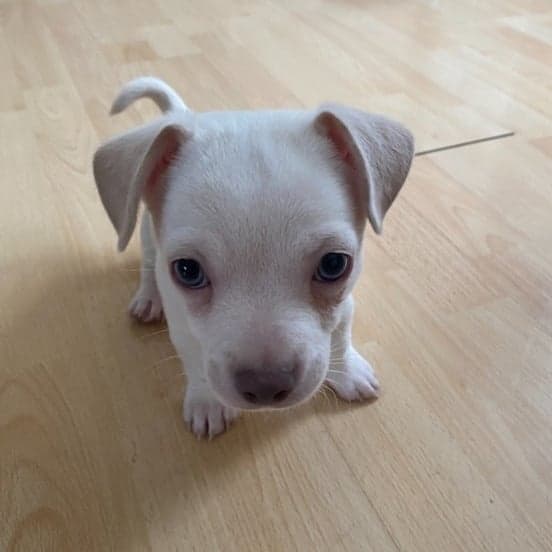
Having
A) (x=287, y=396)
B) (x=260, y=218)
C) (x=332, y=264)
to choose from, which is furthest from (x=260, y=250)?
(x=287, y=396)

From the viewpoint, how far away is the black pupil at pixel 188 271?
129cm

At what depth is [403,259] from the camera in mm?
2133

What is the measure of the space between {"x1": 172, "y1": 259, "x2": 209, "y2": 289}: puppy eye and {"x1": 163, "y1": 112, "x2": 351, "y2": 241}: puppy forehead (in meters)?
0.07

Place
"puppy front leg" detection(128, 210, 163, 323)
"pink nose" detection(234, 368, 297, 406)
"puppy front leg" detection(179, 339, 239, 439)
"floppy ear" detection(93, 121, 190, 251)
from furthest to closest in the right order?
"puppy front leg" detection(128, 210, 163, 323) < "puppy front leg" detection(179, 339, 239, 439) < "floppy ear" detection(93, 121, 190, 251) < "pink nose" detection(234, 368, 297, 406)

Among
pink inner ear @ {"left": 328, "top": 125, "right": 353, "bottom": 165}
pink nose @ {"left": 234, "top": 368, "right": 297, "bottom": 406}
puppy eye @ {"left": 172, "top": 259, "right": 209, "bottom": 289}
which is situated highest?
pink inner ear @ {"left": 328, "top": 125, "right": 353, "bottom": 165}

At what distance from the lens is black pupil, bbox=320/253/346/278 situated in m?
1.28

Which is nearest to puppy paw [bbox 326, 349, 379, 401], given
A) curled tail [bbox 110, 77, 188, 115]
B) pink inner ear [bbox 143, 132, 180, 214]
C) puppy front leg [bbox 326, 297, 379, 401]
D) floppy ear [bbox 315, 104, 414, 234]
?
puppy front leg [bbox 326, 297, 379, 401]

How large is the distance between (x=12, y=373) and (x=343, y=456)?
2.93 feet

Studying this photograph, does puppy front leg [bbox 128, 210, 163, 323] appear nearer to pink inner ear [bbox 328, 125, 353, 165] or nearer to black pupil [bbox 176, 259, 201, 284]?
black pupil [bbox 176, 259, 201, 284]

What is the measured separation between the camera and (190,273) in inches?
51.3

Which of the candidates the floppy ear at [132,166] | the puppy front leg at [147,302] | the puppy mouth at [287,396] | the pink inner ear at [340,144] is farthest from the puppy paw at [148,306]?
the pink inner ear at [340,144]

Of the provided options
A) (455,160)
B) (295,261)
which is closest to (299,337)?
(295,261)

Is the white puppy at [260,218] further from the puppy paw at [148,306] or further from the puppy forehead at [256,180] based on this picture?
the puppy paw at [148,306]

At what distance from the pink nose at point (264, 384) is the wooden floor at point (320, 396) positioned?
386 millimetres
